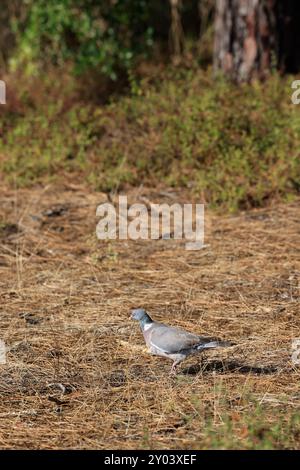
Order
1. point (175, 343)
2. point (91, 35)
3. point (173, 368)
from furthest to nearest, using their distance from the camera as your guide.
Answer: point (91, 35) → point (173, 368) → point (175, 343)

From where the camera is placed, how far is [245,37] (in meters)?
9.11

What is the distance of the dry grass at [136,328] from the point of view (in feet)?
13.4

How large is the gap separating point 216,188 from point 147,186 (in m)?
0.74

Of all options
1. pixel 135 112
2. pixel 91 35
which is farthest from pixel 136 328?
pixel 91 35

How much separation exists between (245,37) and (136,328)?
15.4ft

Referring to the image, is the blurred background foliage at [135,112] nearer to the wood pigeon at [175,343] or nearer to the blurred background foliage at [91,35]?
the blurred background foliage at [91,35]

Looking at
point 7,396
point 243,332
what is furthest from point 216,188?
point 7,396

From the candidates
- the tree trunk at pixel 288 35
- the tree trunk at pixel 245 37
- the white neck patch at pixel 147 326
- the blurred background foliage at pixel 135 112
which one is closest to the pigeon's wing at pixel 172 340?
the white neck patch at pixel 147 326

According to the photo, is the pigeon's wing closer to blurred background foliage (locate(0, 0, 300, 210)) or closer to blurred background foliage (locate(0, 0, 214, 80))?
blurred background foliage (locate(0, 0, 300, 210))

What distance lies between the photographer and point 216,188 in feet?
24.0

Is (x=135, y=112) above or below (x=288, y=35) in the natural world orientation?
below

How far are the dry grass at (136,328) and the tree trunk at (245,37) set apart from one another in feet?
7.29

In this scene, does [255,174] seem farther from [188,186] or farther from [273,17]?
[273,17]

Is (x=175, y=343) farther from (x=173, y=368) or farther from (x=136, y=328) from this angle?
(x=136, y=328)
